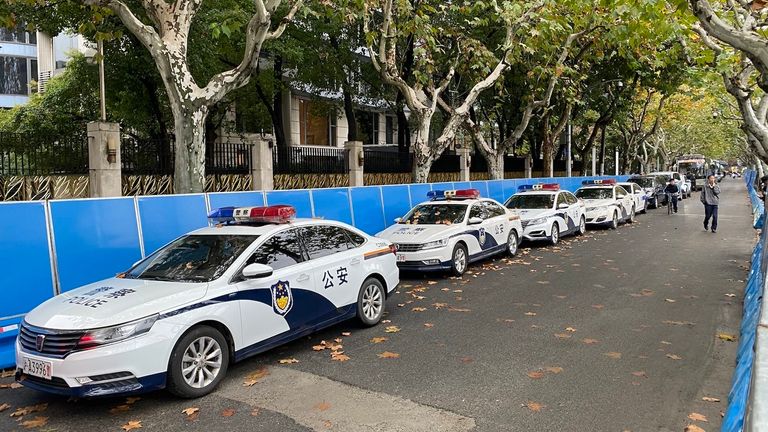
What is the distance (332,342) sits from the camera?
6766 millimetres

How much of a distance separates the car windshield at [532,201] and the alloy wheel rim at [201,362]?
12847mm

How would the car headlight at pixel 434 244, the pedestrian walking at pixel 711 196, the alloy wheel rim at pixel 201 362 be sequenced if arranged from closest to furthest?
the alloy wheel rim at pixel 201 362 < the car headlight at pixel 434 244 < the pedestrian walking at pixel 711 196

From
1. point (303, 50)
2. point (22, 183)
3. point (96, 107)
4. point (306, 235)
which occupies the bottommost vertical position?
point (306, 235)

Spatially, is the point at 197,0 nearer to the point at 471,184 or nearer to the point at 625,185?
the point at 471,184

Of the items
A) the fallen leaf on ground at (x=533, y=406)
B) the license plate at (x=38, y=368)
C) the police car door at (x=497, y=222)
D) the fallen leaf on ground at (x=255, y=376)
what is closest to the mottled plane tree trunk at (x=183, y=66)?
the fallen leaf on ground at (x=255, y=376)

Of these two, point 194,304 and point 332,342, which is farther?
point 332,342

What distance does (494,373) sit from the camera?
18.2ft

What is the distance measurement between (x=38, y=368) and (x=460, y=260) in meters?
8.00

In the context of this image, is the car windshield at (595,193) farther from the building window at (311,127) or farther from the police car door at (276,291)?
the police car door at (276,291)

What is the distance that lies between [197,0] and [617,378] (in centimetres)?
935

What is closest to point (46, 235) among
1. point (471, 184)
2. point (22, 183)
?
point (22, 183)

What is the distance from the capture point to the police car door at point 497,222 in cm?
1260

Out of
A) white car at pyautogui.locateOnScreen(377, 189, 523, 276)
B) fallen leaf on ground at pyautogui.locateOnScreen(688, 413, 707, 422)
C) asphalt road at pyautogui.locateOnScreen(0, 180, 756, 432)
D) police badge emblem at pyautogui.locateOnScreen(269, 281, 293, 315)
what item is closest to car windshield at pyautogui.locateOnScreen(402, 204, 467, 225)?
white car at pyautogui.locateOnScreen(377, 189, 523, 276)

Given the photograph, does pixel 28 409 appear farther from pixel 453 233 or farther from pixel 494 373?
pixel 453 233
